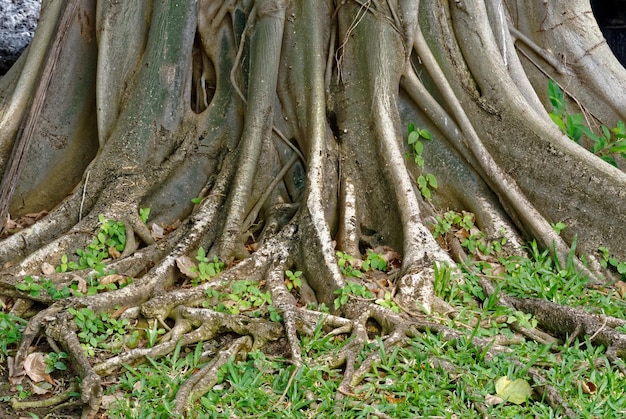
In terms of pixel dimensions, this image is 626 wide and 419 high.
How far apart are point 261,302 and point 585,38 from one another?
365cm

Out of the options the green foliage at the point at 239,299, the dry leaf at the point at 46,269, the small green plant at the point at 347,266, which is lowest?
the green foliage at the point at 239,299

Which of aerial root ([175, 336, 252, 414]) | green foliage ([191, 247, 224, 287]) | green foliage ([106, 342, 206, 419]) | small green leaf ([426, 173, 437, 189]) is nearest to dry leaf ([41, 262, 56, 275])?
green foliage ([191, 247, 224, 287])

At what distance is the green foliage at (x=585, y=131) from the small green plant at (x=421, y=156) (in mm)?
1122

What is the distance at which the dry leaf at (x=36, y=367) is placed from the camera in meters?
3.54

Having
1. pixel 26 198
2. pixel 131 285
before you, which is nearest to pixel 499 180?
pixel 131 285

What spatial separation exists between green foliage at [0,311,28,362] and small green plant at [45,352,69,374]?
0.25 m

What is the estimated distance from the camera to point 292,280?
4332mm

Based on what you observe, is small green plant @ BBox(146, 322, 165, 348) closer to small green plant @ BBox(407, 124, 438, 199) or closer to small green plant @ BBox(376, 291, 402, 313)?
small green plant @ BBox(376, 291, 402, 313)

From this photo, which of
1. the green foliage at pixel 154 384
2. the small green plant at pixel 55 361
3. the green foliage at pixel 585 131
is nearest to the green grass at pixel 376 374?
the green foliage at pixel 154 384

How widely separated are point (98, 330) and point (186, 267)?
0.73 meters

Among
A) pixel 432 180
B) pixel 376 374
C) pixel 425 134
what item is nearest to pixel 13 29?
pixel 425 134

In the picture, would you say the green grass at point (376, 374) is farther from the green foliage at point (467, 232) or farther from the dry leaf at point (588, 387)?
the green foliage at point (467, 232)

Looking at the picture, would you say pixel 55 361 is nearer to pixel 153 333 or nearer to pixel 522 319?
pixel 153 333

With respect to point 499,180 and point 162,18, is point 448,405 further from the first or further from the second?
point 162,18
